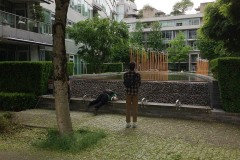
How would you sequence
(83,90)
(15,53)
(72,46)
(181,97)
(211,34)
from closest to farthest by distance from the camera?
(181,97) < (83,90) < (211,34) < (15,53) < (72,46)

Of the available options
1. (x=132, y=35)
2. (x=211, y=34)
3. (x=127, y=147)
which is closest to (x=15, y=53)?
(x=211, y=34)

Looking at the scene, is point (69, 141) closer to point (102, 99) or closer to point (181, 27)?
point (102, 99)

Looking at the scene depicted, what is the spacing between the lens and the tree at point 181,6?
105 meters

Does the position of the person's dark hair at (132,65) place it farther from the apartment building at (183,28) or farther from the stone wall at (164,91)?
the apartment building at (183,28)

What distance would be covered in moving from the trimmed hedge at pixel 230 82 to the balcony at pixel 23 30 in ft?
50.7

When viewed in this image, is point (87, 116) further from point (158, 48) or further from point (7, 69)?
point (158, 48)

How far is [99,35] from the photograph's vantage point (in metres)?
27.9

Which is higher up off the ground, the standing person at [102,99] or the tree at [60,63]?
the tree at [60,63]

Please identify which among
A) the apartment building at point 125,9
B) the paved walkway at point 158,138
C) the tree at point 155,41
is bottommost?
the paved walkway at point 158,138

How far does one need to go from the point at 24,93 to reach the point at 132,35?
65.5 m

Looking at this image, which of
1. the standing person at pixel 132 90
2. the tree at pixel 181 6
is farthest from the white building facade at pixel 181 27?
the standing person at pixel 132 90

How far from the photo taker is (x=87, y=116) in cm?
1098

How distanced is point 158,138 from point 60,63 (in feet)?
9.82

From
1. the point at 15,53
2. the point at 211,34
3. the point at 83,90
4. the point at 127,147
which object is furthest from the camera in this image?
the point at 15,53
